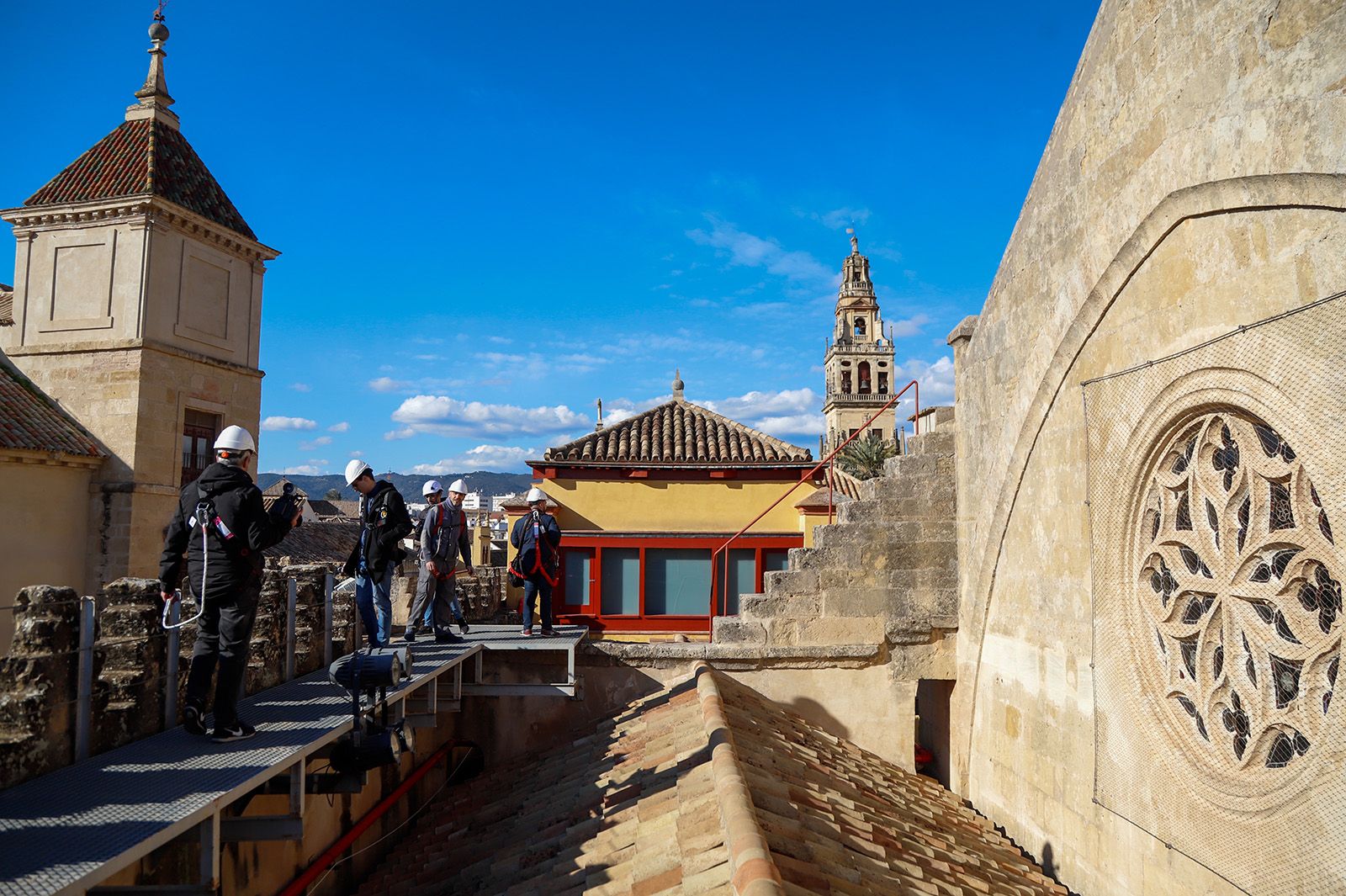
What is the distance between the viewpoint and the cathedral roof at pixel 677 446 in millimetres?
15750

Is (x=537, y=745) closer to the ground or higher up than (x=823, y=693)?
closer to the ground

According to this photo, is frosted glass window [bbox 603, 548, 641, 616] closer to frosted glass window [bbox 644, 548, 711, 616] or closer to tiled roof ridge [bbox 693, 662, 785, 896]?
frosted glass window [bbox 644, 548, 711, 616]

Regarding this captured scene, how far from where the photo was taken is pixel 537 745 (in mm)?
9445

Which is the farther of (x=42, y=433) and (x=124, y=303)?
(x=124, y=303)

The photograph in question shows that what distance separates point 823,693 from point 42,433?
16822 millimetres

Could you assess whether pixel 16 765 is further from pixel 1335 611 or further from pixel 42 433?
pixel 42 433

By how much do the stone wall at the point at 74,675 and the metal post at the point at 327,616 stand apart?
1.34 m

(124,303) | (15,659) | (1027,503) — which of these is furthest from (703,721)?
(124,303)

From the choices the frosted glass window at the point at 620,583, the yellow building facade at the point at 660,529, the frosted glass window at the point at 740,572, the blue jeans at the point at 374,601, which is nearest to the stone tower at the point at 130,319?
the yellow building facade at the point at 660,529

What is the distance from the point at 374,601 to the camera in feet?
26.1

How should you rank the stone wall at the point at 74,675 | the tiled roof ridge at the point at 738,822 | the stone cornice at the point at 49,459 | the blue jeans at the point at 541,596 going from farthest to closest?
the stone cornice at the point at 49,459 → the blue jeans at the point at 541,596 → the stone wall at the point at 74,675 → the tiled roof ridge at the point at 738,822

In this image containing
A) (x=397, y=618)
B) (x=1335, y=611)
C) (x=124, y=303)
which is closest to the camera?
(x=1335, y=611)

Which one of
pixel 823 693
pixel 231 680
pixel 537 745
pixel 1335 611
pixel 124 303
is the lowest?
pixel 537 745

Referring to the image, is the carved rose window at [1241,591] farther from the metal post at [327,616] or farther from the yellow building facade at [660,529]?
the yellow building facade at [660,529]
